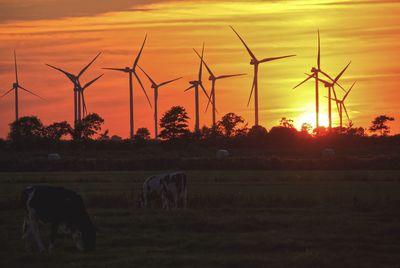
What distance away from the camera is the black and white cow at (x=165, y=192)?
1501 inches

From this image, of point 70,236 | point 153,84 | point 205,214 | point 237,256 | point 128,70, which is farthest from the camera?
point 153,84

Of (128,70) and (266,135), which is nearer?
(128,70)

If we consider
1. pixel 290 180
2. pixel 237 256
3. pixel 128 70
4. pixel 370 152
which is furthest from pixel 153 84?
pixel 237 256

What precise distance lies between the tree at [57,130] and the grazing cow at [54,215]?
14027 centimetres

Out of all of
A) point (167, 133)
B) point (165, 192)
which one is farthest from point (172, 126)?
point (165, 192)

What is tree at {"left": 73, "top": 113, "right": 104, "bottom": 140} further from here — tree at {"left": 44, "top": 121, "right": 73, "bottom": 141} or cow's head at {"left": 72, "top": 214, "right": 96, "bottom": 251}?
cow's head at {"left": 72, "top": 214, "right": 96, "bottom": 251}

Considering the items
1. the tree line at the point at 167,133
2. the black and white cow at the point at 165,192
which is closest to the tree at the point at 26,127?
the tree line at the point at 167,133

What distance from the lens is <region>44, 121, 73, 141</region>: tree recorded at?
16675cm

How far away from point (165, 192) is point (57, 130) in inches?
5249

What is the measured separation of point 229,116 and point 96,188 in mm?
132875

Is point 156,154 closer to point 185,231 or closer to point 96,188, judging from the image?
point 96,188

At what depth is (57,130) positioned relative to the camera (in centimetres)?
16925

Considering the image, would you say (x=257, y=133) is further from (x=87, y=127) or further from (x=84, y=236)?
(x=84, y=236)

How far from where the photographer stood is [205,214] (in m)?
33.0
